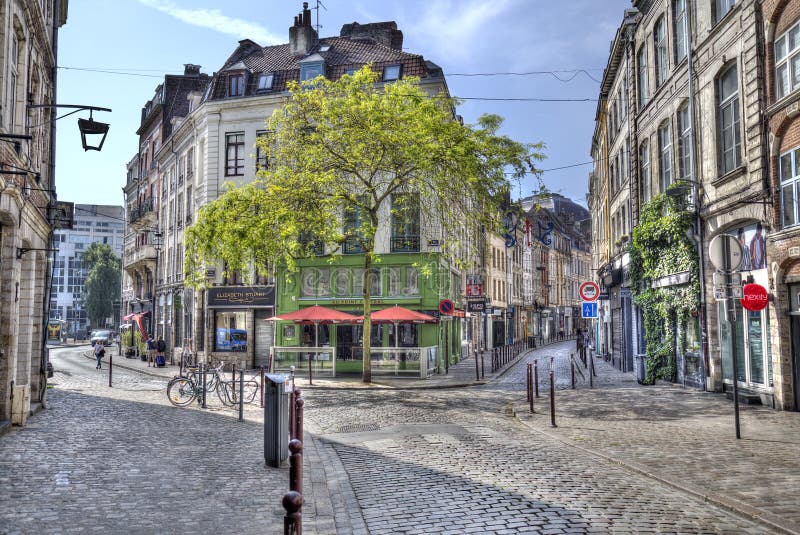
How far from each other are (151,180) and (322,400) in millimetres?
34079

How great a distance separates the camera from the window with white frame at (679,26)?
1947 cm

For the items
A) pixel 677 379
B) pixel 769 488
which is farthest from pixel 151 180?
pixel 769 488

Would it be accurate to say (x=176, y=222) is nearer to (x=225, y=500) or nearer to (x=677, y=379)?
(x=677, y=379)

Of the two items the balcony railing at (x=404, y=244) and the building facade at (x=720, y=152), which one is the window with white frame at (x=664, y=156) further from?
the balcony railing at (x=404, y=244)

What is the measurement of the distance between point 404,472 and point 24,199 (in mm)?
9568

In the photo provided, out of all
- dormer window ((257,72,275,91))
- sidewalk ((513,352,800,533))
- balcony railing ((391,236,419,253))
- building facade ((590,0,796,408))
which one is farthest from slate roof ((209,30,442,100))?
sidewalk ((513,352,800,533))

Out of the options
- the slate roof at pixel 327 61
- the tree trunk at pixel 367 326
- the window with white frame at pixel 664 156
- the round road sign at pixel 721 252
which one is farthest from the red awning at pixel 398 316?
the round road sign at pixel 721 252

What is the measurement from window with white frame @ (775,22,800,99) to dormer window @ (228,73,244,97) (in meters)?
25.9

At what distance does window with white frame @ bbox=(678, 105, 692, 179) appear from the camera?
1945cm

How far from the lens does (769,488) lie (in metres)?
7.46

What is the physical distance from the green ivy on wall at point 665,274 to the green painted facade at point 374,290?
8701 mm

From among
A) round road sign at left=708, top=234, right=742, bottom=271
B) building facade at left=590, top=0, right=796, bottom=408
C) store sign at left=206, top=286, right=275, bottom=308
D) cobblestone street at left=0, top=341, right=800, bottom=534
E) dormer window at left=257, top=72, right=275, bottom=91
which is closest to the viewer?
A: cobblestone street at left=0, top=341, right=800, bottom=534

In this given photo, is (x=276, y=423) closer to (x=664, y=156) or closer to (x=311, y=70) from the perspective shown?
(x=664, y=156)

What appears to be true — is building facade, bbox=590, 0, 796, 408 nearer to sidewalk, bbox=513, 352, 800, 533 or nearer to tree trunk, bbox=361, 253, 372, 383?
sidewalk, bbox=513, 352, 800, 533
